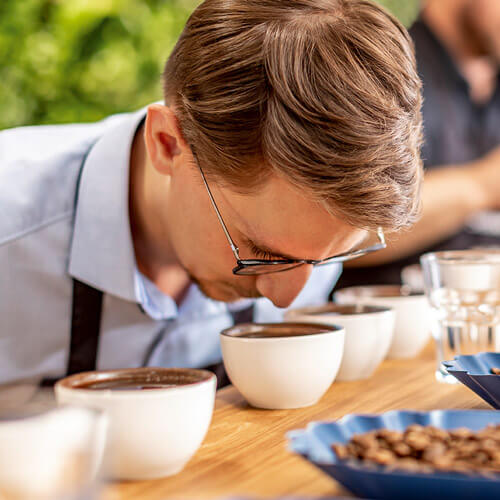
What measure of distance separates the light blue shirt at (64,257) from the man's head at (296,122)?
0.20 meters

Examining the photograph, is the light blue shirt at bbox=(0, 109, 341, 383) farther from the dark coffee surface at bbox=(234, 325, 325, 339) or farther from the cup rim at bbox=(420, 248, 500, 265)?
the cup rim at bbox=(420, 248, 500, 265)

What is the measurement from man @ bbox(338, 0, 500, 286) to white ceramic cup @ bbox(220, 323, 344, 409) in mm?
1257

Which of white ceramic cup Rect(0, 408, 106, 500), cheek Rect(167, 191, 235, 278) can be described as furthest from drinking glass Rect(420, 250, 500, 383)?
white ceramic cup Rect(0, 408, 106, 500)

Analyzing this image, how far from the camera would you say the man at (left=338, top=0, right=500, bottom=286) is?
7.38ft

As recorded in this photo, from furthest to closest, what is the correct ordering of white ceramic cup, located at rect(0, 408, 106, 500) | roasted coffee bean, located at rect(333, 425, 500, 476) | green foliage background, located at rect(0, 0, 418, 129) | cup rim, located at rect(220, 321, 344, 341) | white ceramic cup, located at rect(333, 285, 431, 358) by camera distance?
green foliage background, located at rect(0, 0, 418, 129)
white ceramic cup, located at rect(333, 285, 431, 358)
cup rim, located at rect(220, 321, 344, 341)
roasted coffee bean, located at rect(333, 425, 500, 476)
white ceramic cup, located at rect(0, 408, 106, 500)

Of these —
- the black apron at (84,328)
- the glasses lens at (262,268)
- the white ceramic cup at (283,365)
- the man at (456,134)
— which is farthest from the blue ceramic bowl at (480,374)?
the man at (456,134)

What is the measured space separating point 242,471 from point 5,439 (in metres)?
0.27

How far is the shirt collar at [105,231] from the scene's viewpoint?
1.20 meters

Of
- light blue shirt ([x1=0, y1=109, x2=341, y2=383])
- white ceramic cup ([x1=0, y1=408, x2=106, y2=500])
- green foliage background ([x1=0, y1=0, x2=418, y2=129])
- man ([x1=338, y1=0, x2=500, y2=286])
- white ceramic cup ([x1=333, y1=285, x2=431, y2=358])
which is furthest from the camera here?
green foliage background ([x1=0, y1=0, x2=418, y2=129])

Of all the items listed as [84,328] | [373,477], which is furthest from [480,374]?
[84,328]

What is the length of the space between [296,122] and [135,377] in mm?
376

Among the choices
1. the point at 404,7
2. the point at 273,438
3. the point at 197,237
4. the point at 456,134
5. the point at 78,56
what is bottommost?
the point at 273,438

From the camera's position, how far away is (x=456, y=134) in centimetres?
251

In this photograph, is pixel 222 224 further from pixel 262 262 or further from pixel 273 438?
pixel 273 438
